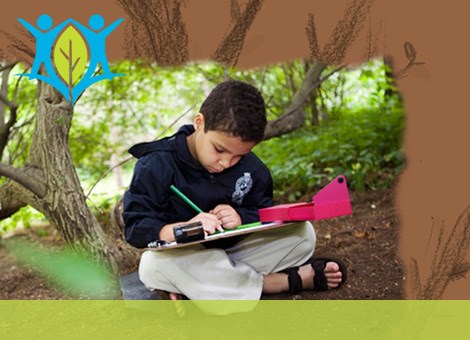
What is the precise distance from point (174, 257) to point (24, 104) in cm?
184

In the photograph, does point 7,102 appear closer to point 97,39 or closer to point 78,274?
point 97,39

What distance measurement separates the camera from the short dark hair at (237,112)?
1819 millimetres

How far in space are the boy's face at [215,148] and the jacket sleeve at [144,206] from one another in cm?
15

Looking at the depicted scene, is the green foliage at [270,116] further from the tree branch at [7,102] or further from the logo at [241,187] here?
the logo at [241,187]

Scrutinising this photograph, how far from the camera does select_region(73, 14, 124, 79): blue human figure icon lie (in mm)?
2271

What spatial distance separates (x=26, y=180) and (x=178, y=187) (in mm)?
727

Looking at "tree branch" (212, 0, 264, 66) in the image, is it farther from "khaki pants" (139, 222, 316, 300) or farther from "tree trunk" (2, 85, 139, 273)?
"khaki pants" (139, 222, 316, 300)

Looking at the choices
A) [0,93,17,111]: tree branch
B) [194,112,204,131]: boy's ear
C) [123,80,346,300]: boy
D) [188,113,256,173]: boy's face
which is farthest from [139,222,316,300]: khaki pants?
[0,93,17,111]: tree branch

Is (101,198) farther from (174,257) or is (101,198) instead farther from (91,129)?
(174,257)

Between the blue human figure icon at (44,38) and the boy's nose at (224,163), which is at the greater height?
the blue human figure icon at (44,38)

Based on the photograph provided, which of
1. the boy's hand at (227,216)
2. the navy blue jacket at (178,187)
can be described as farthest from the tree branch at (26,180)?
the boy's hand at (227,216)

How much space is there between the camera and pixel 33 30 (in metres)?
2.25

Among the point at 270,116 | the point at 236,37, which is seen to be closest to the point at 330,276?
the point at 236,37

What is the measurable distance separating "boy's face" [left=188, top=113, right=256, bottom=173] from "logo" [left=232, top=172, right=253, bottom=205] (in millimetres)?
128
